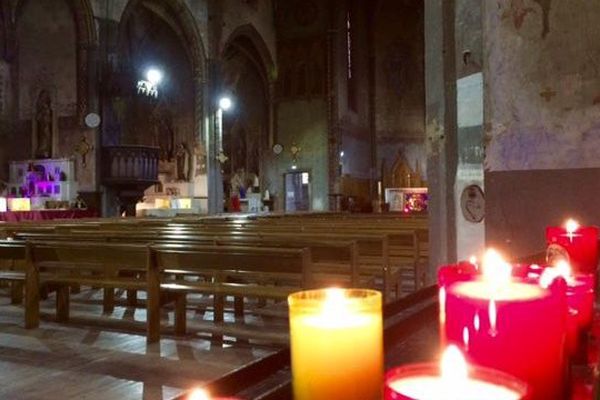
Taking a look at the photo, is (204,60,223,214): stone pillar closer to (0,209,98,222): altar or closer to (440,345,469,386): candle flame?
(0,209,98,222): altar

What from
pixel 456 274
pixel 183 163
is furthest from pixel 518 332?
pixel 183 163

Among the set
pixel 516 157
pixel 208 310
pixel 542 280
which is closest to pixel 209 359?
pixel 208 310

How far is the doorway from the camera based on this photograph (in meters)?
28.1

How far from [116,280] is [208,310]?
1.31m

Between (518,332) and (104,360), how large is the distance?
13.1 ft

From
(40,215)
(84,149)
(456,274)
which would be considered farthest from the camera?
(84,149)

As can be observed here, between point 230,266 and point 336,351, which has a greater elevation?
point 336,351

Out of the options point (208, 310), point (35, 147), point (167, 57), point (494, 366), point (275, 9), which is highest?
point (275, 9)

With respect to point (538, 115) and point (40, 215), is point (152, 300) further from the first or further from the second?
point (40, 215)

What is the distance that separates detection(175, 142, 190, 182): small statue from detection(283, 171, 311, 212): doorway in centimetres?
603

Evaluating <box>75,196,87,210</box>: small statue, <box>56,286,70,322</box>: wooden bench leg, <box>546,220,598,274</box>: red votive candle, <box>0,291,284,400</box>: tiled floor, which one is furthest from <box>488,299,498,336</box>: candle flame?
<box>75,196,87,210</box>: small statue

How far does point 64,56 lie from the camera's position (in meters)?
18.4

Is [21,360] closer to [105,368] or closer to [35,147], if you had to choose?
[105,368]

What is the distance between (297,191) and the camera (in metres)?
28.4
